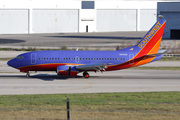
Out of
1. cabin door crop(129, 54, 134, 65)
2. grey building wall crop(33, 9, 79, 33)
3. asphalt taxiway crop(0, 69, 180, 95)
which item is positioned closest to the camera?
asphalt taxiway crop(0, 69, 180, 95)

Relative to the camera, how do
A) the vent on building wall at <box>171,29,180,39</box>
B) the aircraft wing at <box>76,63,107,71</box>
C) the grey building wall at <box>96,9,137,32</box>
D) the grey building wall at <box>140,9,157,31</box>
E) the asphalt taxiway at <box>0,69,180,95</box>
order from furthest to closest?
the grey building wall at <box>140,9,157,31</box>
the grey building wall at <box>96,9,137,32</box>
the vent on building wall at <box>171,29,180,39</box>
the aircraft wing at <box>76,63,107,71</box>
the asphalt taxiway at <box>0,69,180,95</box>

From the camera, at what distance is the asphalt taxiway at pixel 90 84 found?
30.8 meters

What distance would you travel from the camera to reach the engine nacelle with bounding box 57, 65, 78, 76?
3803cm

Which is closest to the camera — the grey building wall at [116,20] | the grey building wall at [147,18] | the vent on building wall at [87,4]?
the vent on building wall at [87,4]

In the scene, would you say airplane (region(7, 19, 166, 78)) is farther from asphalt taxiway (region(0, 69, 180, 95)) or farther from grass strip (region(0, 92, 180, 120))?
grass strip (region(0, 92, 180, 120))

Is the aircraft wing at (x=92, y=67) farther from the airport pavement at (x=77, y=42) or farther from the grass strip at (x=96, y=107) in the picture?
the airport pavement at (x=77, y=42)

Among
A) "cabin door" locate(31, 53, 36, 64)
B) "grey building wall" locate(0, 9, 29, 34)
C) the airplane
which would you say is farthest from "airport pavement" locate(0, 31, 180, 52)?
"cabin door" locate(31, 53, 36, 64)

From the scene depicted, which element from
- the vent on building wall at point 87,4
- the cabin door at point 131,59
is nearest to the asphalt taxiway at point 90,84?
the cabin door at point 131,59

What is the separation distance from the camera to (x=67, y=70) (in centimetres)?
3816

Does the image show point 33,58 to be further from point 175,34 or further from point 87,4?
point 87,4


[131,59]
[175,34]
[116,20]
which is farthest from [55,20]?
[131,59]

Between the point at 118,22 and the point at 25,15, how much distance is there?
4183cm

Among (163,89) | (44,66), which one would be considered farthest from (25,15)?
(163,89)

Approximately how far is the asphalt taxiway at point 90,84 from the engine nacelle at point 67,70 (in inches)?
32.9
